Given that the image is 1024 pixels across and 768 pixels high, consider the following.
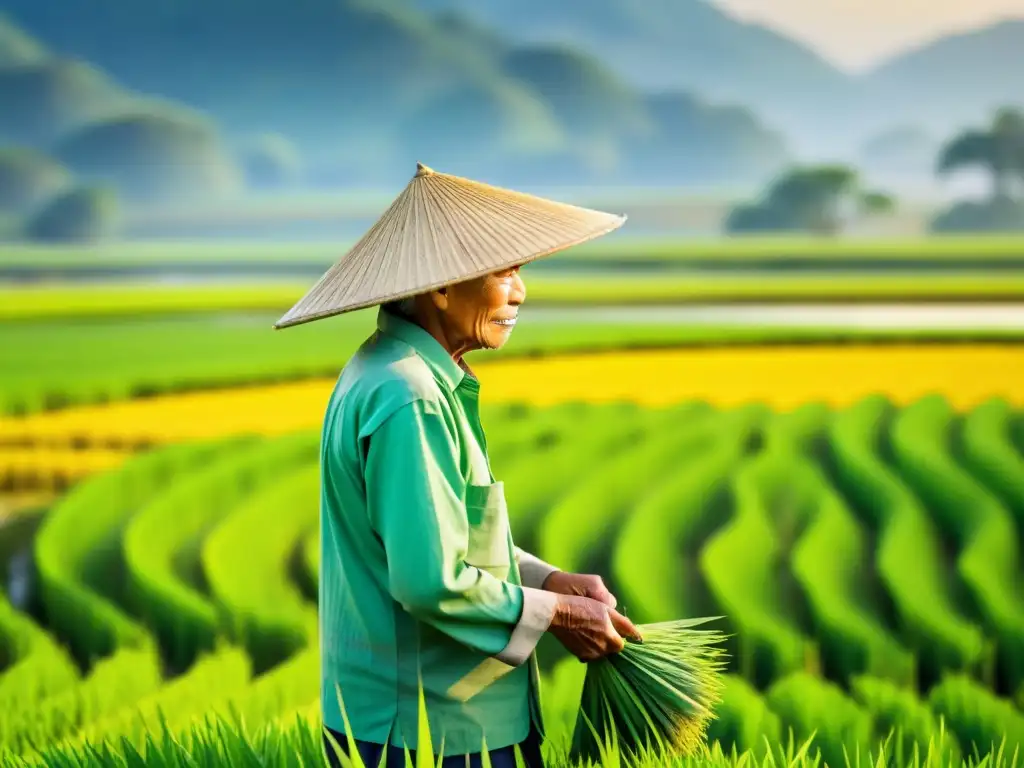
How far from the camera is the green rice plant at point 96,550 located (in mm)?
5078

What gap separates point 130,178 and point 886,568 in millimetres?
53065

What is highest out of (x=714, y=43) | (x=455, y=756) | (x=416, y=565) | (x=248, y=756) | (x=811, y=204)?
(x=714, y=43)

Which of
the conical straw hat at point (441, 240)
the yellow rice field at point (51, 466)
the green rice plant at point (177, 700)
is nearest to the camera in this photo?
the conical straw hat at point (441, 240)

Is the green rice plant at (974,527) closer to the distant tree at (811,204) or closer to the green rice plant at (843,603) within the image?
the green rice plant at (843,603)

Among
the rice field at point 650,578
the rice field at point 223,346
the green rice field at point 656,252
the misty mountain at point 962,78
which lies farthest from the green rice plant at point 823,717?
the misty mountain at point 962,78

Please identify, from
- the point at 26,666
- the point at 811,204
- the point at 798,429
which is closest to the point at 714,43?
the point at 811,204

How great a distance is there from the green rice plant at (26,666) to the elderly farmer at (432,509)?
2028 millimetres

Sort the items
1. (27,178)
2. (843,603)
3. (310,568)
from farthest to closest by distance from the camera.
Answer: (27,178) < (310,568) < (843,603)

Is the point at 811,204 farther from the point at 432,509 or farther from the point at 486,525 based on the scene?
the point at 432,509

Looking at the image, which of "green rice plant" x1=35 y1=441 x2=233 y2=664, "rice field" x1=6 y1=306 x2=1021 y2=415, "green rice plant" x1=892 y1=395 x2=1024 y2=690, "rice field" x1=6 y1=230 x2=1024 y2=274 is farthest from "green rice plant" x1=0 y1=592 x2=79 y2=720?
"rice field" x1=6 y1=230 x2=1024 y2=274

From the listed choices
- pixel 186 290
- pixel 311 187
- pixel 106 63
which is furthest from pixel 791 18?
pixel 186 290

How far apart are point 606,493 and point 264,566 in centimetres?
166

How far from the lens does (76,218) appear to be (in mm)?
31031

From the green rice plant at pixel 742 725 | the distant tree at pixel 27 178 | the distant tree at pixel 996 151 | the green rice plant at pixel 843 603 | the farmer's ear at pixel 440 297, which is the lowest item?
the green rice plant at pixel 843 603
